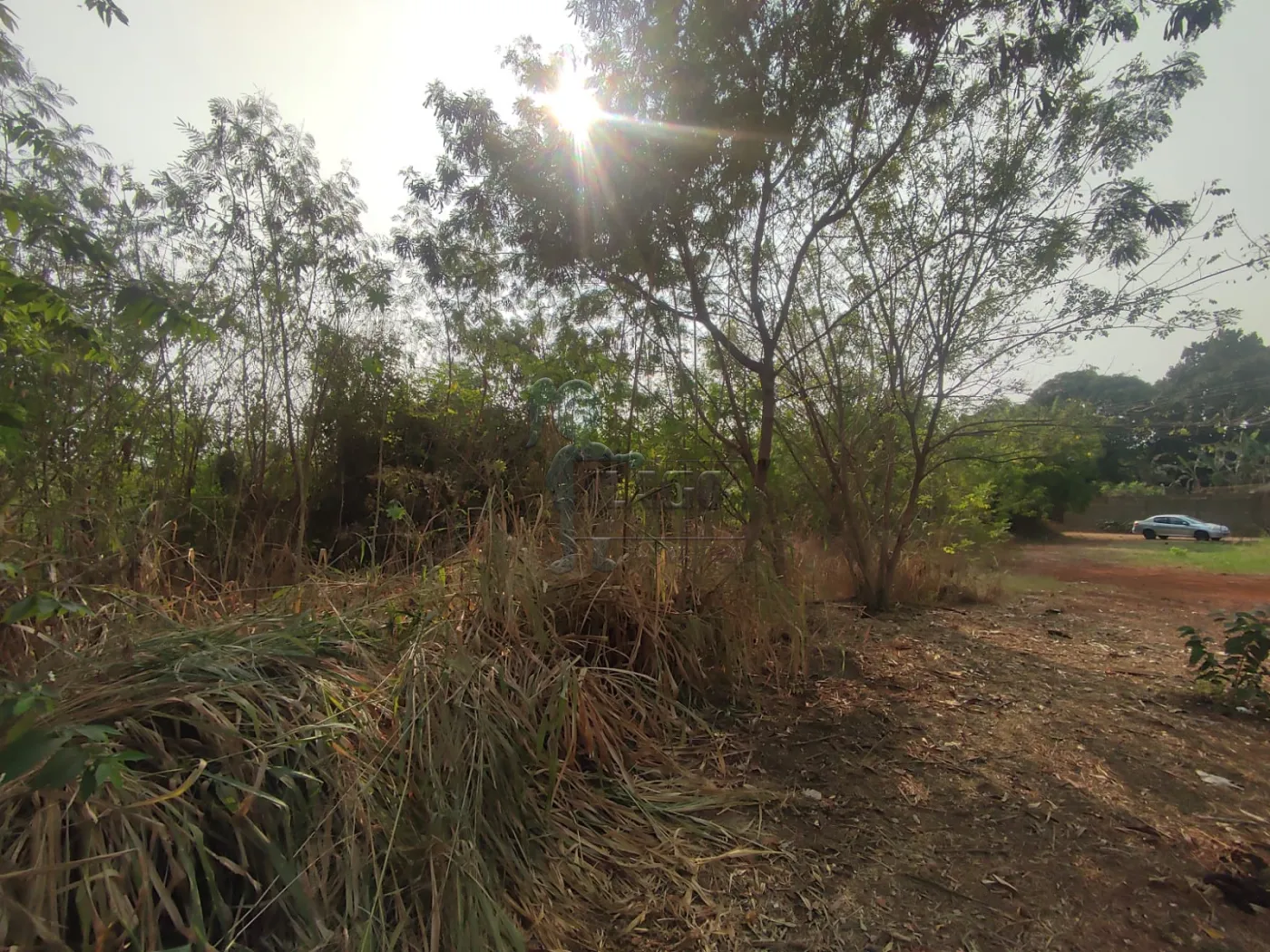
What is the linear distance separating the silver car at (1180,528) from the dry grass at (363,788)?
886 inches

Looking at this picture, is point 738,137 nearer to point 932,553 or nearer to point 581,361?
point 581,361

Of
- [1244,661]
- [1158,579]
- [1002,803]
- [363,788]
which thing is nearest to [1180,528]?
[1158,579]

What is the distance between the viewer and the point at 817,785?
7.66ft

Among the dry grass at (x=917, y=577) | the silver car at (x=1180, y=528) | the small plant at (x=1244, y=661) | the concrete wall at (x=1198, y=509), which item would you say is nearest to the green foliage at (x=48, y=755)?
the dry grass at (x=917, y=577)

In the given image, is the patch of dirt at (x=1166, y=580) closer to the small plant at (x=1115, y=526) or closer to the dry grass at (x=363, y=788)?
the dry grass at (x=363, y=788)

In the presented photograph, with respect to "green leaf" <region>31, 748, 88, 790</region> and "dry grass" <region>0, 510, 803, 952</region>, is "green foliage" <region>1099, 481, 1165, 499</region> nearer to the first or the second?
"dry grass" <region>0, 510, 803, 952</region>

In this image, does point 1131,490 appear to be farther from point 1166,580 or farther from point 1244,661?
point 1244,661

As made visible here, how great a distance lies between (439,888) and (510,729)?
0.56 m

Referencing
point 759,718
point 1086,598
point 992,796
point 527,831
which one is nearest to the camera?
point 527,831

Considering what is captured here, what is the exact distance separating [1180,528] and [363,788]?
25.1 m

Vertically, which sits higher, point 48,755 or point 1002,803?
point 48,755

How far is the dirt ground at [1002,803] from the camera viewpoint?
5.44ft

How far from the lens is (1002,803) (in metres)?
2.21

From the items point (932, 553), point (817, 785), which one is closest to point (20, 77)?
point (817, 785)
